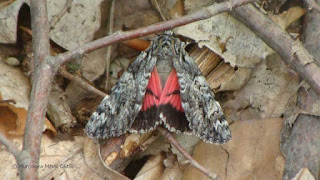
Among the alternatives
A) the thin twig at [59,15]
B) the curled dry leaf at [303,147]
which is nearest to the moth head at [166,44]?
the thin twig at [59,15]

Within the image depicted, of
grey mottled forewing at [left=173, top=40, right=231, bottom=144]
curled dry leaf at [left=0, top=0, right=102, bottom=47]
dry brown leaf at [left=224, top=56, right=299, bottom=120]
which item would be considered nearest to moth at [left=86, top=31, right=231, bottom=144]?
grey mottled forewing at [left=173, top=40, right=231, bottom=144]

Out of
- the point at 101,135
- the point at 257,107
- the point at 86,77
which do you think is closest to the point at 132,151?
the point at 101,135

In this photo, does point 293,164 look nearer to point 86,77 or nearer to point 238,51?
point 238,51

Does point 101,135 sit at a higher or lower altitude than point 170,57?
lower

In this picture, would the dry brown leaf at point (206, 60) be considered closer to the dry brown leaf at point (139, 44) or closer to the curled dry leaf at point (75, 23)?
the dry brown leaf at point (139, 44)

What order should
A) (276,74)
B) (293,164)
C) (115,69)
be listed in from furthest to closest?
(115,69) → (276,74) → (293,164)

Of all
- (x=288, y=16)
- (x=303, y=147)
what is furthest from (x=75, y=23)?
(x=303, y=147)

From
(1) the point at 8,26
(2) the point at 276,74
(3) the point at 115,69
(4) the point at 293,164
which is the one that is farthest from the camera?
(3) the point at 115,69

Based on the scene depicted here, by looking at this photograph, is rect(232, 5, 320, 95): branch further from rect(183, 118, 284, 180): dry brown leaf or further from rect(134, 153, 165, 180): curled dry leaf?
rect(134, 153, 165, 180): curled dry leaf
